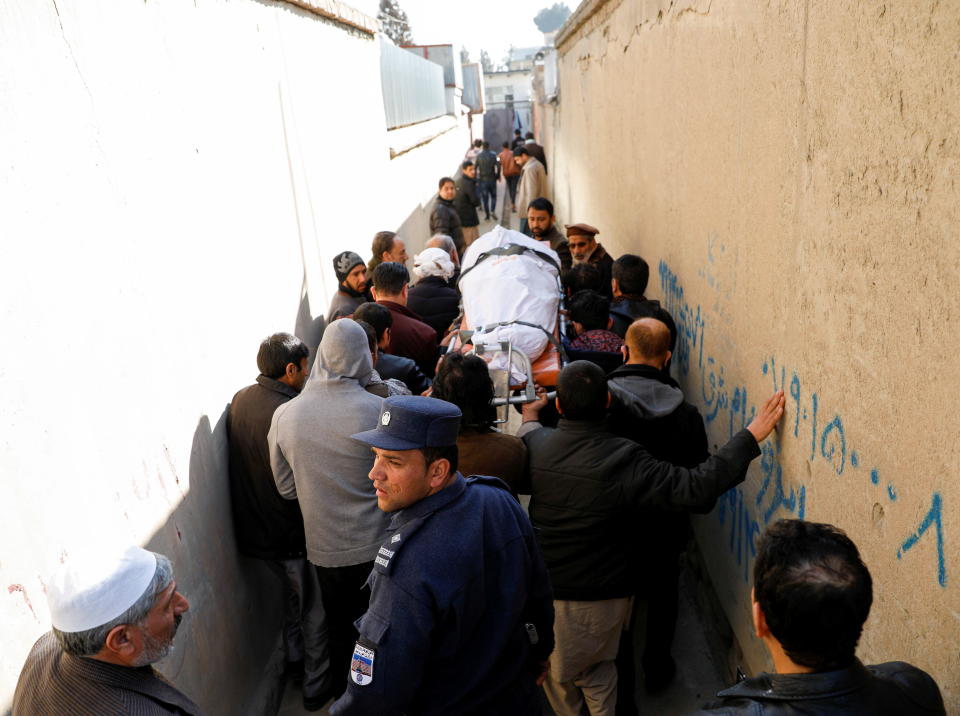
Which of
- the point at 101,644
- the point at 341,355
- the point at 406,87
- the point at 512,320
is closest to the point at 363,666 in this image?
the point at 101,644

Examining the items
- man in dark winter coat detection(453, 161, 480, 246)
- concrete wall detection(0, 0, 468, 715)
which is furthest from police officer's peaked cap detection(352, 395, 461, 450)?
man in dark winter coat detection(453, 161, 480, 246)

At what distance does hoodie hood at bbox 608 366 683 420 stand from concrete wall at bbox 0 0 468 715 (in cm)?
178

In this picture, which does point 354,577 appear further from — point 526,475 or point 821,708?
point 821,708

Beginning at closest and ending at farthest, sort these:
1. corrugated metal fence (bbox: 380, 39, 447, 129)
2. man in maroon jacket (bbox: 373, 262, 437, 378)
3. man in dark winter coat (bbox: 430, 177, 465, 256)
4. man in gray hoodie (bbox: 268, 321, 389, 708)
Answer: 1. man in gray hoodie (bbox: 268, 321, 389, 708)
2. man in maroon jacket (bbox: 373, 262, 437, 378)
3. man in dark winter coat (bbox: 430, 177, 465, 256)
4. corrugated metal fence (bbox: 380, 39, 447, 129)

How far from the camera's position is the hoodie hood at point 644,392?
10.2ft

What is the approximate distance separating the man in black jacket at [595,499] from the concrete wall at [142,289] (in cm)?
140

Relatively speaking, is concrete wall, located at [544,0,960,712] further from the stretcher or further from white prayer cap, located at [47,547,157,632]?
white prayer cap, located at [47,547,157,632]

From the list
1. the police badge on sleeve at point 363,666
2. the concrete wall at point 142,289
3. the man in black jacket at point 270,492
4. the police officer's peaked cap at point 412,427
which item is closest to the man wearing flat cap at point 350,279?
the concrete wall at point 142,289

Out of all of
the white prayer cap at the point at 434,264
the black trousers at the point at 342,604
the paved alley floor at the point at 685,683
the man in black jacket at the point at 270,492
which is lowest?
the paved alley floor at the point at 685,683

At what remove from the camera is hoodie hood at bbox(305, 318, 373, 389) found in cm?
309

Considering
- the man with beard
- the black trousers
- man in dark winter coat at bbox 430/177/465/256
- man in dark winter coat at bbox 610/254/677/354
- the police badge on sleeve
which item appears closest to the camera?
the police badge on sleeve

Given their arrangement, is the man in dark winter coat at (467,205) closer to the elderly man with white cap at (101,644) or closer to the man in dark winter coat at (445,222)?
the man in dark winter coat at (445,222)

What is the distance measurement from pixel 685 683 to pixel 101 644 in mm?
2766

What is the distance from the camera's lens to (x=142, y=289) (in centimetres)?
281
